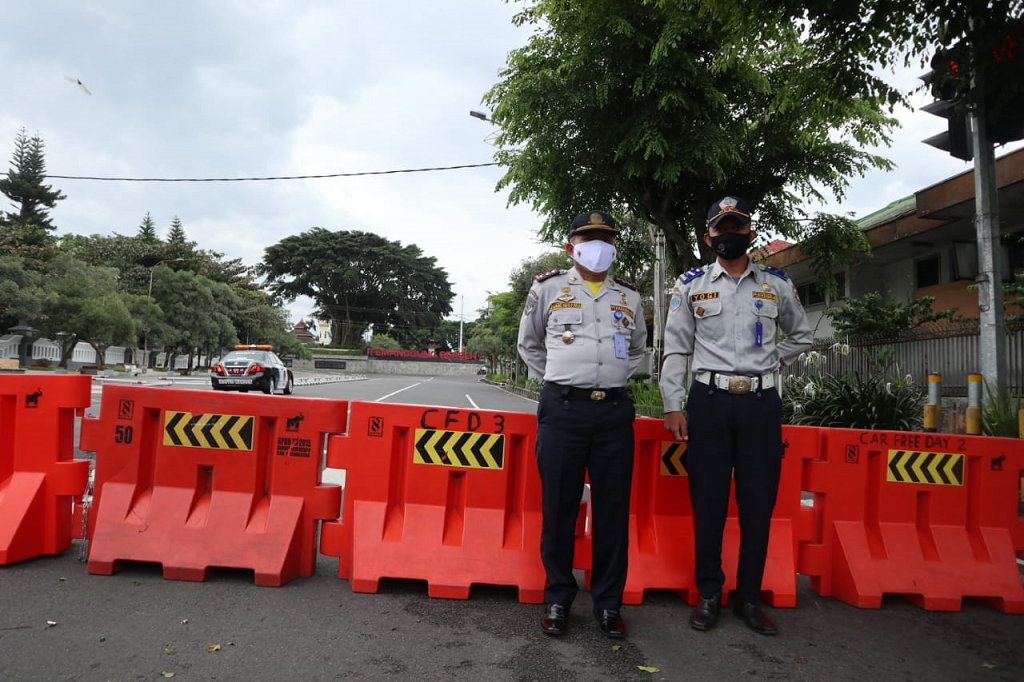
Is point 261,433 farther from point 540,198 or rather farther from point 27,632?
point 540,198

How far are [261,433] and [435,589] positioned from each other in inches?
51.6

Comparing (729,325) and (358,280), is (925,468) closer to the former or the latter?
(729,325)

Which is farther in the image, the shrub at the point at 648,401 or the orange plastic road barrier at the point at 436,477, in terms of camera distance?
the shrub at the point at 648,401

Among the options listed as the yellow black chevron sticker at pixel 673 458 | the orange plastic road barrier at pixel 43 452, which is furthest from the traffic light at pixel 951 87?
the orange plastic road barrier at pixel 43 452

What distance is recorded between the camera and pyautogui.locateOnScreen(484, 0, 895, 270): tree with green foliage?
12.4 meters

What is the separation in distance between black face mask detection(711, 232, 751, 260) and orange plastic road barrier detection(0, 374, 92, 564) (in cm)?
365

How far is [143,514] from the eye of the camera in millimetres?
3867

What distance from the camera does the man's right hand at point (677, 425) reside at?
354cm

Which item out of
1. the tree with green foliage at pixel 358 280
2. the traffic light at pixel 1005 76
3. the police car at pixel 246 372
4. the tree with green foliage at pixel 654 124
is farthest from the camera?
the tree with green foliage at pixel 358 280

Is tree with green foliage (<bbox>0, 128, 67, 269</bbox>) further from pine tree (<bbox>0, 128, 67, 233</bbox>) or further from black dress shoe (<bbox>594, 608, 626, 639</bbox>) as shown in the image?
black dress shoe (<bbox>594, 608, 626, 639</bbox>)

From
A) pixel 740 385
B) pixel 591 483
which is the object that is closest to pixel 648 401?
pixel 740 385

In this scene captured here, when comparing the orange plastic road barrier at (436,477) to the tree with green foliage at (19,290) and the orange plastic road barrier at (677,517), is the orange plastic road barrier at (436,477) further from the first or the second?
the tree with green foliage at (19,290)

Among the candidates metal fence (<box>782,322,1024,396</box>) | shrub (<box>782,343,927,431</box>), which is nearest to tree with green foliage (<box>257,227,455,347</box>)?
metal fence (<box>782,322,1024,396</box>)

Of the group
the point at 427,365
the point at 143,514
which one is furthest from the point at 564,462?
the point at 427,365
